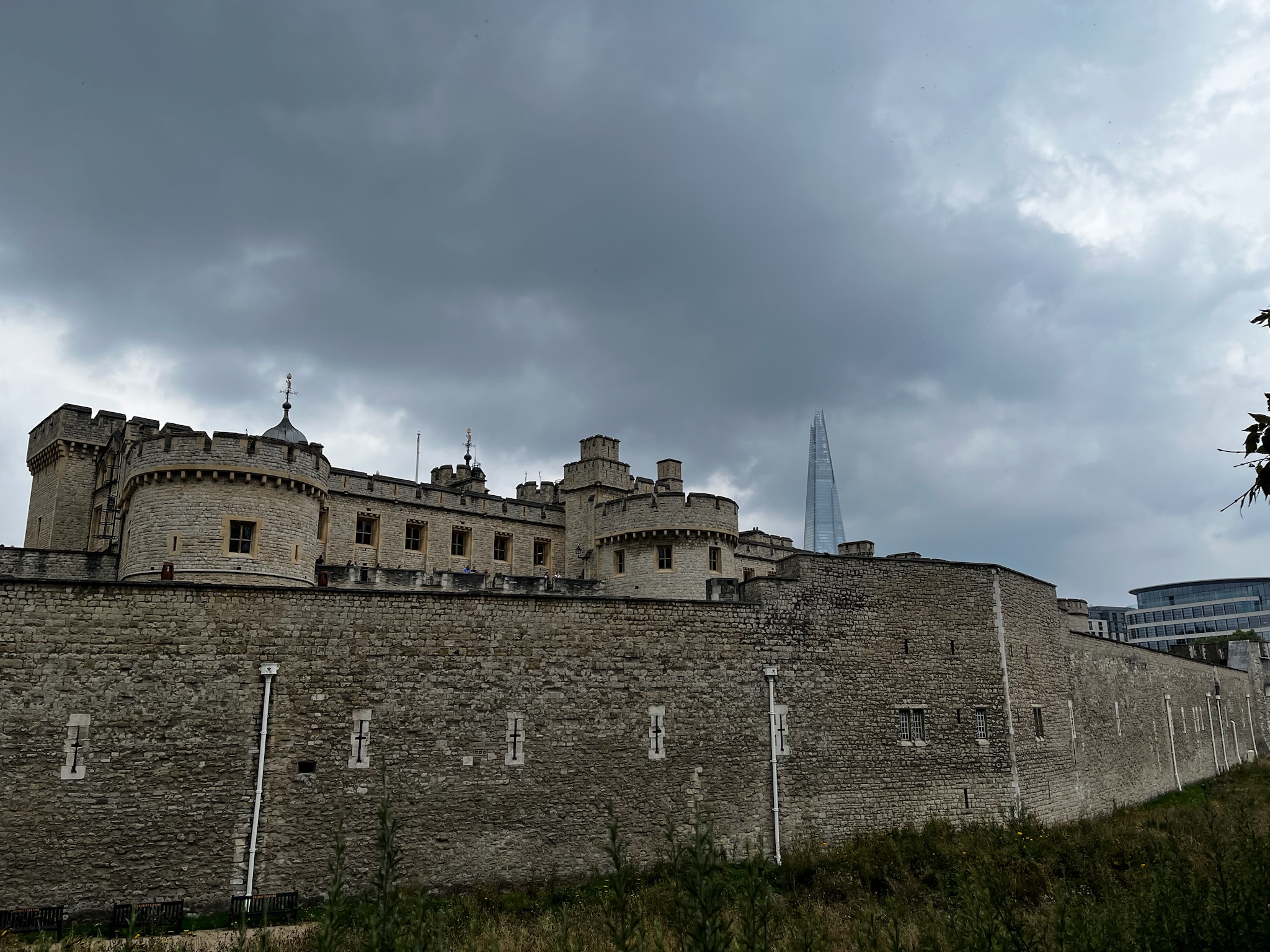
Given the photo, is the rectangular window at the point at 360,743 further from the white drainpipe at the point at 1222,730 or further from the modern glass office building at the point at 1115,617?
the modern glass office building at the point at 1115,617

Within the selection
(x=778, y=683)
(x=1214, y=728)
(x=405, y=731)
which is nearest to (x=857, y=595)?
(x=778, y=683)

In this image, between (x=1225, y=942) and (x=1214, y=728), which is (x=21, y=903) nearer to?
(x=1225, y=942)

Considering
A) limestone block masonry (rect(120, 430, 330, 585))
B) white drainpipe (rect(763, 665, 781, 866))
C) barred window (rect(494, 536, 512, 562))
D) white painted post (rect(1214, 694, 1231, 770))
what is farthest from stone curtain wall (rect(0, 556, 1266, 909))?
white painted post (rect(1214, 694, 1231, 770))

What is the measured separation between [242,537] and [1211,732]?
45971 mm

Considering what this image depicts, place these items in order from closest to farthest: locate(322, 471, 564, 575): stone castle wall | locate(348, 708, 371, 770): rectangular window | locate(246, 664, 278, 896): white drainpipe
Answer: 1. locate(246, 664, 278, 896): white drainpipe
2. locate(348, 708, 371, 770): rectangular window
3. locate(322, 471, 564, 575): stone castle wall

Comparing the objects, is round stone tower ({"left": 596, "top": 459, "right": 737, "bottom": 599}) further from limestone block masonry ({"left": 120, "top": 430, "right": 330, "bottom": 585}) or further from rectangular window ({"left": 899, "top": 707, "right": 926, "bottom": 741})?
limestone block masonry ({"left": 120, "top": 430, "right": 330, "bottom": 585})

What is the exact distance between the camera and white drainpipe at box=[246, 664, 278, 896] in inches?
627

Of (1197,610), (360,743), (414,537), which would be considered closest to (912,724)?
(360,743)

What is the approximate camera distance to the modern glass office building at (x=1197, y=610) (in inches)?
4304

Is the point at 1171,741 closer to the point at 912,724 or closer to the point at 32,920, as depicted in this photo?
the point at 912,724

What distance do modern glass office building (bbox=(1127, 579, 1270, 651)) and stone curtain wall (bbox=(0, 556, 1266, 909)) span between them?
10016cm

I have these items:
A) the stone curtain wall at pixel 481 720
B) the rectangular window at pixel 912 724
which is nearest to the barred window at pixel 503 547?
the stone curtain wall at pixel 481 720

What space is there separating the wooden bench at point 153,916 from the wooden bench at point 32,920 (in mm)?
804

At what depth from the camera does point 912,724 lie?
21.9 metres
